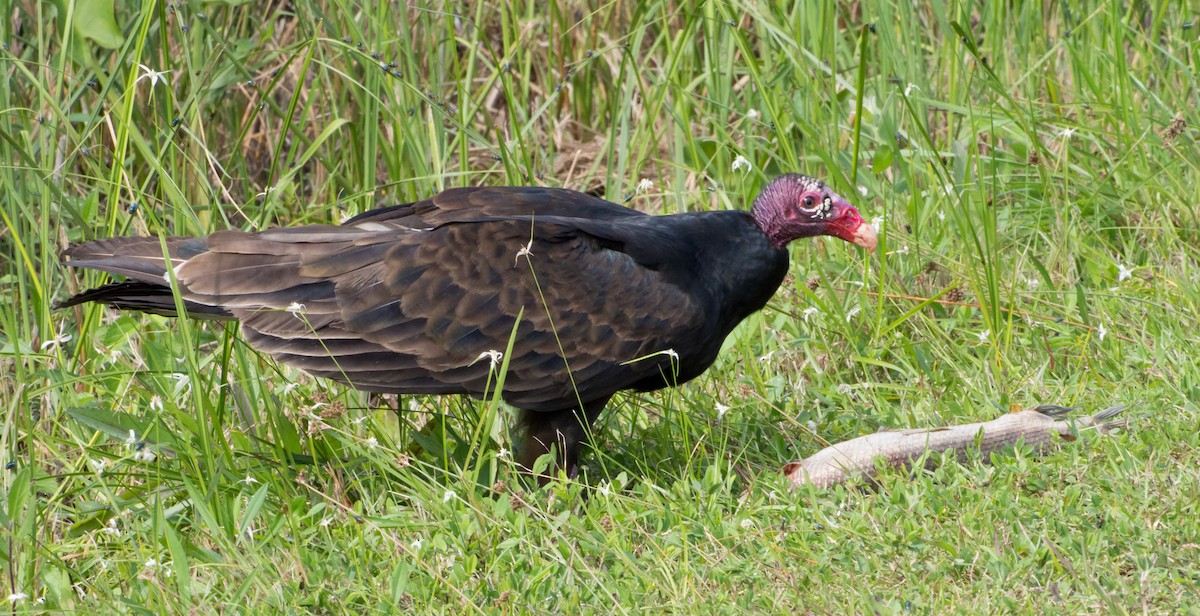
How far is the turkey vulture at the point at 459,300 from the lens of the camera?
3371 millimetres

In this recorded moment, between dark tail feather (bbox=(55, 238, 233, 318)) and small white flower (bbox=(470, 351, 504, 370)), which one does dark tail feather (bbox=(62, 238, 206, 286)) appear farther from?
small white flower (bbox=(470, 351, 504, 370))

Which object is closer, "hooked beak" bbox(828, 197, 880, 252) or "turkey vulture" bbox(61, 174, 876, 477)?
"turkey vulture" bbox(61, 174, 876, 477)

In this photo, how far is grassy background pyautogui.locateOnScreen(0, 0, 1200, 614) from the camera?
286 cm

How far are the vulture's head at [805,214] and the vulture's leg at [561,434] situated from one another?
26.6 inches

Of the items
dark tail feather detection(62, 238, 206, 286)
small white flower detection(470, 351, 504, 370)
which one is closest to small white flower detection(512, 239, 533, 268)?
small white flower detection(470, 351, 504, 370)

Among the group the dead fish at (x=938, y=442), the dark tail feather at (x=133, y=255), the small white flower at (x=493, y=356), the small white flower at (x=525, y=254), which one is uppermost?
the dark tail feather at (x=133, y=255)

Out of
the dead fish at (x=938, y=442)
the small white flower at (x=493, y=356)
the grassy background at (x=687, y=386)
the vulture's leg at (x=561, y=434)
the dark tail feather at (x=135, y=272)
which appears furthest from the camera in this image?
the vulture's leg at (x=561, y=434)

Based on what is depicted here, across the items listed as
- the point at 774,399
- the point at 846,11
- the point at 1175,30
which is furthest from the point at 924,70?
the point at 774,399

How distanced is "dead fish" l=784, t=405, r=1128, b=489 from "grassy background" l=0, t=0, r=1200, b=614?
81 millimetres

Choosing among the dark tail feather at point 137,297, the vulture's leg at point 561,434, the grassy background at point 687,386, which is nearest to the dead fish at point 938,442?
the grassy background at point 687,386

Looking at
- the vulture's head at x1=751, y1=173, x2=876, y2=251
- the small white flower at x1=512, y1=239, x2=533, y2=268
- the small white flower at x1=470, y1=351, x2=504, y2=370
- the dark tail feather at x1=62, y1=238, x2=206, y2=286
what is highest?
the dark tail feather at x1=62, y1=238, x2=206, y2=286

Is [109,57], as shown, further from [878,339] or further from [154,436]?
[878,339]

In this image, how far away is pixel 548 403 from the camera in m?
3.44

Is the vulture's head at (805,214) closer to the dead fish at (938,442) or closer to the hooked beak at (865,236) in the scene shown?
the hooked beak at (865,236)
